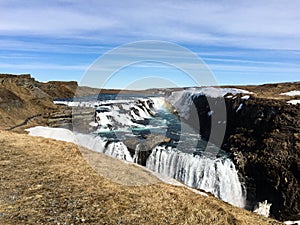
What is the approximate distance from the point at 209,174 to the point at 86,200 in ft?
62.6

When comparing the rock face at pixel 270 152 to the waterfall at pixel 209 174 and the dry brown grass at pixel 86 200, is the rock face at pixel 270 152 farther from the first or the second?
the dry brown grass at pixel 86 200

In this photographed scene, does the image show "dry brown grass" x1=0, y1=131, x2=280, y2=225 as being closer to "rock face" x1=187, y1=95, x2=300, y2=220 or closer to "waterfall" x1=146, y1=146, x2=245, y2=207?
"waterfall" x1=146, y1=146, x2=245, y2=207

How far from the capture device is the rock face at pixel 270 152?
29297 millimetres

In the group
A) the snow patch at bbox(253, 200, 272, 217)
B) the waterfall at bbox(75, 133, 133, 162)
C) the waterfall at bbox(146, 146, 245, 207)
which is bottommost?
the snow patch at bbox(253, 200, 272, 217)

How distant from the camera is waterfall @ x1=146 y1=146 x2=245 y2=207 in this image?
96.7ft

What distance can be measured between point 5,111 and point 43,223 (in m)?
43.7

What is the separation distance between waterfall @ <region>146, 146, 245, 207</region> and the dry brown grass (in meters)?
12.6

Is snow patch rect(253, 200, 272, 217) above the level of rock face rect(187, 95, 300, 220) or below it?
below

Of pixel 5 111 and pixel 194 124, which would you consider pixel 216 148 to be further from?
pixel 5 111

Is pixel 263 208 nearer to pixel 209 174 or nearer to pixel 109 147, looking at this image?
pixel 209 174

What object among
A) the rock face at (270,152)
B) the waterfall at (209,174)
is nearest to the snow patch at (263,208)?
the rock face at (270,152)

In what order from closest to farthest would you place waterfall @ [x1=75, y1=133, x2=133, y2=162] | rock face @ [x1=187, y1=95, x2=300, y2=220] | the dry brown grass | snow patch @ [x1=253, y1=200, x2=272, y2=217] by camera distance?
the dry brown grass, rock face @ [x1=187, y1=95, x2=300, y2=220], snow patch @ [x1=253, y1=200, x2=272, y2=217], waterfall @ [x1=75, y1=133, x2=133, y2=162]

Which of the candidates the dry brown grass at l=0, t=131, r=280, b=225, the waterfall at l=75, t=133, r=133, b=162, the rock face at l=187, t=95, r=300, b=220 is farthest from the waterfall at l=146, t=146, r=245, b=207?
the dry brown grass at l=0, t=131, r=280, b=225

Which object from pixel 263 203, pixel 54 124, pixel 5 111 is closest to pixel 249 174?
pixel 263 203
